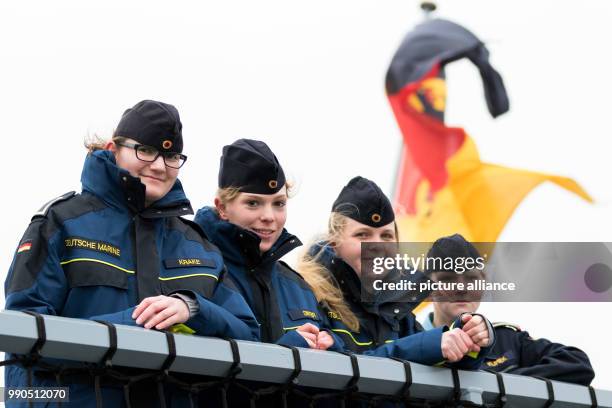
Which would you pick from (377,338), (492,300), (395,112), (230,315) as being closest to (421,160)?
(395,112)

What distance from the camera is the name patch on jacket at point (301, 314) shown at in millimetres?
5453

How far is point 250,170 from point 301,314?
2.03 feet

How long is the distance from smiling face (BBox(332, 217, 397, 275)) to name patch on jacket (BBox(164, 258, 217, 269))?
109cm

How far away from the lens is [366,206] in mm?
6191

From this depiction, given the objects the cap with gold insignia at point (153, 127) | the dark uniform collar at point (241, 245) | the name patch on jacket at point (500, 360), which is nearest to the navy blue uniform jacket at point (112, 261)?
the cap with gold insignia at point (153, 127)

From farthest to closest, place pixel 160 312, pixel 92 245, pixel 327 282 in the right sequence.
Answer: pixel 327 282 → pixel 92 245 → pixel 160 312

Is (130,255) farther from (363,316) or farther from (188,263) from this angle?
(363,316)

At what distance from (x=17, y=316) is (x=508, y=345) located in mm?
2750

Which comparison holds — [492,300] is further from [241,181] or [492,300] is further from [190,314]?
[190,314]

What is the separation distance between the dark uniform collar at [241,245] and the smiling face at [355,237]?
539 mm

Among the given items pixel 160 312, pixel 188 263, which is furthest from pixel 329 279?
pixel 160 312

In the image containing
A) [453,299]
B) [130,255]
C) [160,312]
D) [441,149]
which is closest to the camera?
[160,312]

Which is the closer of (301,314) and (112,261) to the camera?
(112,261)

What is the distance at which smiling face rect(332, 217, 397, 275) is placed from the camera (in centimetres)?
601
